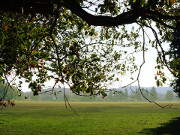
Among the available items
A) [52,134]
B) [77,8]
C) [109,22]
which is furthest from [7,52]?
[52,134]

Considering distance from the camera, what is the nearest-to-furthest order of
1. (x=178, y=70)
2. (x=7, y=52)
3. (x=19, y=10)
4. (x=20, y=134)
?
(x=19, y=10), (x=178, y=70), (x=7, y=52), (x=20, y=134)

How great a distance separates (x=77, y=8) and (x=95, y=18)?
18.8 inches

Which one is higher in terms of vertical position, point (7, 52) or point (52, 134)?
point (7, 52)

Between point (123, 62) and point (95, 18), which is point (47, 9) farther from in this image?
point (123, 62)

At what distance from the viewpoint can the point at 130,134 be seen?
64.4 ft

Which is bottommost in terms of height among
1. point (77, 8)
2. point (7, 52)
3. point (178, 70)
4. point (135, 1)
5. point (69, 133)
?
point (69, 133)

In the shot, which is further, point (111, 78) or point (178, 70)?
point (111, 78)

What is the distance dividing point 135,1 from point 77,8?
1.53 metres

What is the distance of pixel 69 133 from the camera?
2031 centimetres

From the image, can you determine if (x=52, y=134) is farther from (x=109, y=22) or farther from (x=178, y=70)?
(x=109, y=22)

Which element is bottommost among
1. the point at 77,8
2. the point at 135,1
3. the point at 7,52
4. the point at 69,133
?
the point at 69,133

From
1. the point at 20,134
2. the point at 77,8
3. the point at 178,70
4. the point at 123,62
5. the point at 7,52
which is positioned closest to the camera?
the point at 77,8

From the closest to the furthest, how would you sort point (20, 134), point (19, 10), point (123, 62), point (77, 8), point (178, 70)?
point (77, 8) < point (19, 10) < point (178, 70) < point (123, 62) < point (20, 134)

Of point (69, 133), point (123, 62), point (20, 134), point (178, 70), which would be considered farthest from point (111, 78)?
point (20, 134)
